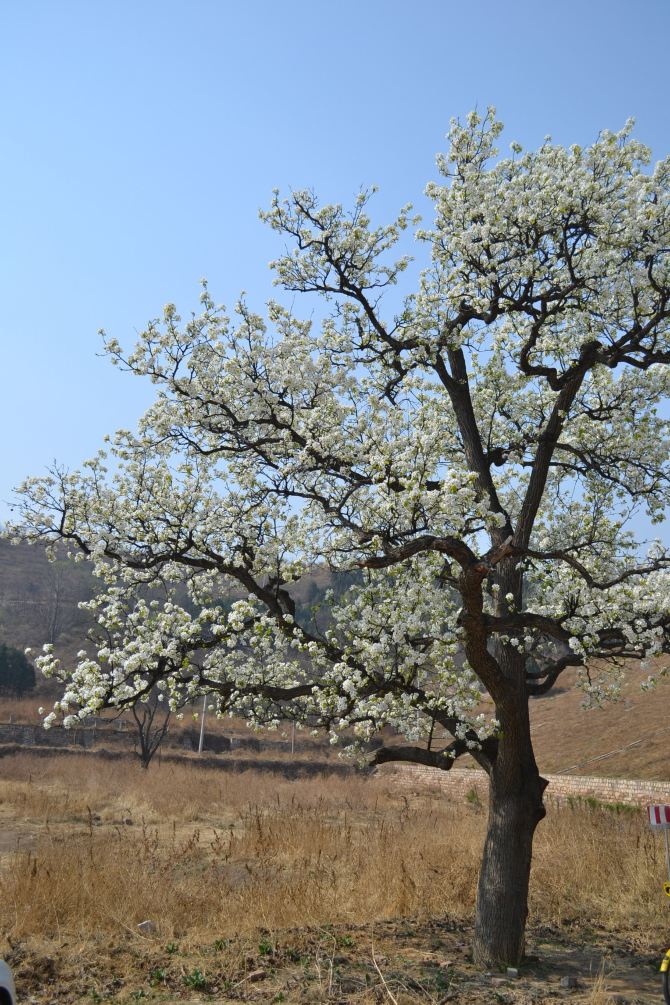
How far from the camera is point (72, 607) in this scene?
75312 millimetres

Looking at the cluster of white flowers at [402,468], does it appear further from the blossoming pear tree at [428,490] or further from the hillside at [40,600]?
the hillside at [40,600]

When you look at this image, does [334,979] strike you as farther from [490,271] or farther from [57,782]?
[57,782]

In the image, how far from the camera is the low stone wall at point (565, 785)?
22.7 metres

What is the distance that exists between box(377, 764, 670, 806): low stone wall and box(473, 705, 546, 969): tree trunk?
946 centimetres

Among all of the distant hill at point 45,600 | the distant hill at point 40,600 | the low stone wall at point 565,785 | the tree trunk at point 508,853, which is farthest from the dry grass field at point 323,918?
the distant hill at point 40,600

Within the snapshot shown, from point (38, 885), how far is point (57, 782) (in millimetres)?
18766

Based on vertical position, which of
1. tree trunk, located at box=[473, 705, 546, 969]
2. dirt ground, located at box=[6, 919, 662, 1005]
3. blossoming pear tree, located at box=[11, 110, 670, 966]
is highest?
blossoming pear tree, located at box=[11, 110, 670, 966]

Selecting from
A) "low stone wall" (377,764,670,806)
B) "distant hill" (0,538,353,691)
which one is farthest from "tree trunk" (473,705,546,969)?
"distant hill" (0,538,353,691)

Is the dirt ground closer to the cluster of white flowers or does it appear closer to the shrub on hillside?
the cluster of white flowers

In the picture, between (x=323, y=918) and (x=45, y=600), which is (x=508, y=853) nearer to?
(x=323, y=918)

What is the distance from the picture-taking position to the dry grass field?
24.9 ft

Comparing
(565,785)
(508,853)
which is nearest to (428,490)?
(508,853)

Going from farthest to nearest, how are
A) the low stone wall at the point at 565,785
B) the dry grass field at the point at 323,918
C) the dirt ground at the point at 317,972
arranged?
the low stone wall at the point at 565,785
the dry grass field at the point at 323,918
the dirt ground at the point at 317,972

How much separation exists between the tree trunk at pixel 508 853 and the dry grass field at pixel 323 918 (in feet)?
1.09
